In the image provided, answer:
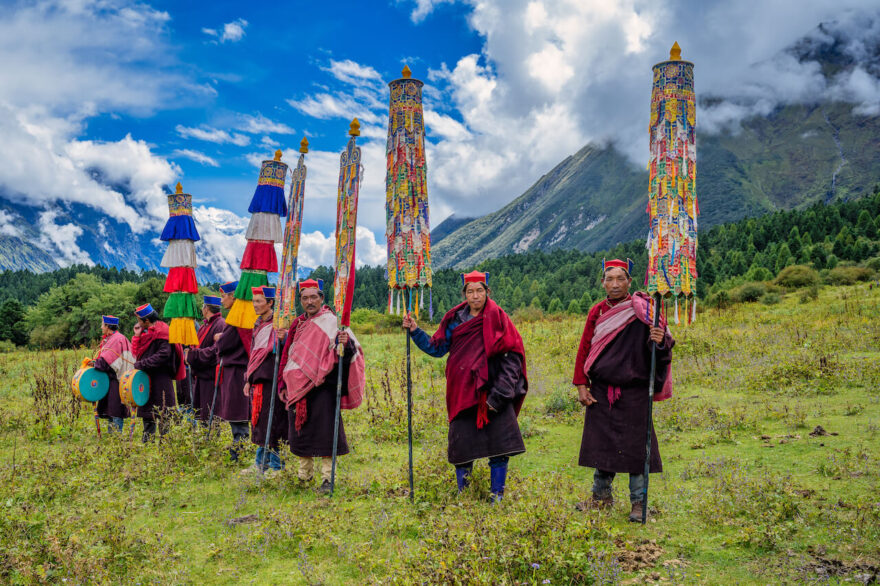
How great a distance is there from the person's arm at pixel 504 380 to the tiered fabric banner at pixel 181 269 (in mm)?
5573

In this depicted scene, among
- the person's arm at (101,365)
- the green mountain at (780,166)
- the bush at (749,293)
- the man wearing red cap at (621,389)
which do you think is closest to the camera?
the man wearing red cap at (621,389)

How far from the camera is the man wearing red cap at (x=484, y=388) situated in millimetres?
5453

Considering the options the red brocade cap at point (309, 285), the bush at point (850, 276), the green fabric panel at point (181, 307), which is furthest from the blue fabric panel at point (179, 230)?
the bush at point (850, 276)

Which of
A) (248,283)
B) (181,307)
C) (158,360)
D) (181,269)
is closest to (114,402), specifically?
(158,360)

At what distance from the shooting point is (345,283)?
639cm

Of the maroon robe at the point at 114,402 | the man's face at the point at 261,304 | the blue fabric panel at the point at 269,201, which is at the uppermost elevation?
the blue fabric panel at the point at 269,201

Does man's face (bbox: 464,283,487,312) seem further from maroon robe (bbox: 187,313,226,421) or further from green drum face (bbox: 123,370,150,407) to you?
green drum face (bbox: 123,370,150,407)

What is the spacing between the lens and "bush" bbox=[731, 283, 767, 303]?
87.0 ft

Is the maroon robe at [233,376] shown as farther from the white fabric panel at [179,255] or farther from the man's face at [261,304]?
the white fabric panel at [179,255]

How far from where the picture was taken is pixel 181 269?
983cm

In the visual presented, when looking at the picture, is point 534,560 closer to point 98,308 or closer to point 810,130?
point 98,308

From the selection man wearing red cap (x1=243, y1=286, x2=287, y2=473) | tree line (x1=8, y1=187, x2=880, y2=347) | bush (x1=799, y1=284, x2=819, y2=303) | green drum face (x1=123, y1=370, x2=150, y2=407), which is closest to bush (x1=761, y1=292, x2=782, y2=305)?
bush (x1=799, y1=284, x2=819, y2=303)

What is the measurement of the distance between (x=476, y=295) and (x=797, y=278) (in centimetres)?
2797

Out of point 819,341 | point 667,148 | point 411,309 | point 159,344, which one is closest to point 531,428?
point 411,309
